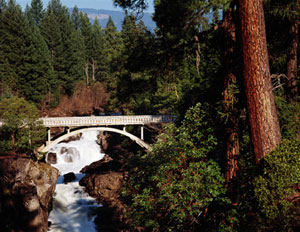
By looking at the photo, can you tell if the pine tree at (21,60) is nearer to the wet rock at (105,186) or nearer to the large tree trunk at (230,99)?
the wet rock at (105,186)

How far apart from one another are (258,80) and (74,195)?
2169cm

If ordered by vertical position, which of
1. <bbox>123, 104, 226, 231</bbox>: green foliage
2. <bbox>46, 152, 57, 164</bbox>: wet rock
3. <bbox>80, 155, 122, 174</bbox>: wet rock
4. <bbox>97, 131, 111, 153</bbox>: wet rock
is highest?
<bbox>123, 104, 226, 231</bbox>: green foliage

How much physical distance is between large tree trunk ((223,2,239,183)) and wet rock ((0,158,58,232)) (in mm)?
12949

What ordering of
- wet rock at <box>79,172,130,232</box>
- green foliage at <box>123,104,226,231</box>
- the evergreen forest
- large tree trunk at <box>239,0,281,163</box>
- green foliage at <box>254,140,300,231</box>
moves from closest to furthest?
green foliage at <box>254,140,300,231</box>
the evergreen forest
large tree trunk at <box>239,0,281,163</box>
green foliage at <box>123,104,226,231</box>
wet rock at <box>79,172,130,232</box>

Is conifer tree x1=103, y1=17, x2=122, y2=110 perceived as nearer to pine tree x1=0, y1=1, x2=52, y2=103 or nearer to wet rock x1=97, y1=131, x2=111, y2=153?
wet rock x1=97, y1=131, x2=111, y2=153

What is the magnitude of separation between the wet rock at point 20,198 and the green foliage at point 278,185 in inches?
541

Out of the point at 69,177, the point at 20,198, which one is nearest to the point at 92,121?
the point at 69,177

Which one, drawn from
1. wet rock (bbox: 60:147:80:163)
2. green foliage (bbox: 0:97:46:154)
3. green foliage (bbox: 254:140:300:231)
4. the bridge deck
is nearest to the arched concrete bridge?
the bridge deck

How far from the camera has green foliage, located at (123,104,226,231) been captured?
6199mm

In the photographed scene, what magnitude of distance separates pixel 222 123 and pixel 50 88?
37.7 meters

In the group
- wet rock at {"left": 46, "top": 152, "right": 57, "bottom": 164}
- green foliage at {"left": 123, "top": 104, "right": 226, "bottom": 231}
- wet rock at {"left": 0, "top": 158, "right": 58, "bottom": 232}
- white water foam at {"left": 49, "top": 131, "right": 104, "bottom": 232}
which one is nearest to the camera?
green foliage at {"left": 123, "top": 104, "right": 226, "bottom": 231}

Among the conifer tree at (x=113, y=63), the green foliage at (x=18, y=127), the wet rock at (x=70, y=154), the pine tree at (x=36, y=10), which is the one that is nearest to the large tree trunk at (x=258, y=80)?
the conifer tree at (x=113, y=63)

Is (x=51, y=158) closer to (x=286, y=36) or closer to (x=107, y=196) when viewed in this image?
(x=107, y=196)

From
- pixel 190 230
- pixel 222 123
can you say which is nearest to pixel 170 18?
pixel 222 123
